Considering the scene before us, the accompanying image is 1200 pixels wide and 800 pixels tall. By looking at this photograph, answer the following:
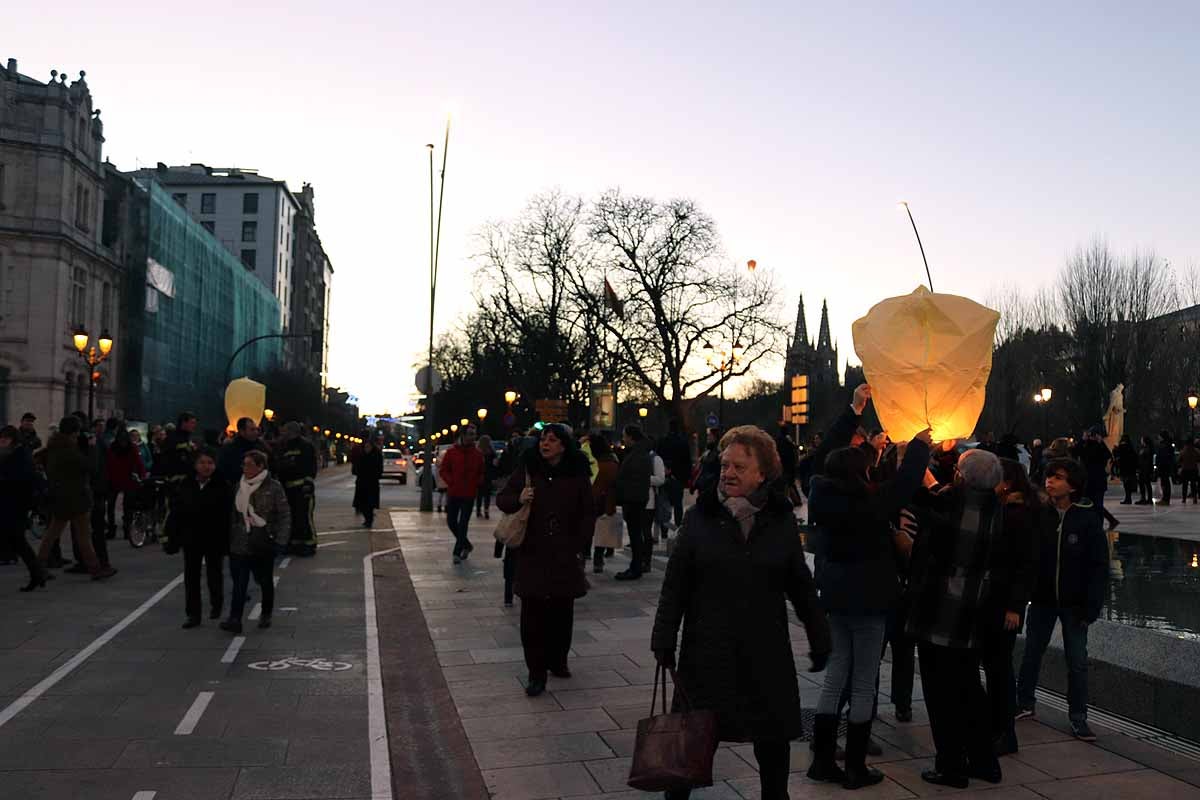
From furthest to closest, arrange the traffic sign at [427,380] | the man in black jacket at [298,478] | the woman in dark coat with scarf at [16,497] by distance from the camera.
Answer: the traffic sign at [427,380], the man in black jacket at [298,478], the woman in dark coat with scarf at [16,497]

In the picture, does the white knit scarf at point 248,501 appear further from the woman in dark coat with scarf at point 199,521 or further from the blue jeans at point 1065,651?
the blue jeans at point 1065,651

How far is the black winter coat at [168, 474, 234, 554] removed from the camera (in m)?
10.2

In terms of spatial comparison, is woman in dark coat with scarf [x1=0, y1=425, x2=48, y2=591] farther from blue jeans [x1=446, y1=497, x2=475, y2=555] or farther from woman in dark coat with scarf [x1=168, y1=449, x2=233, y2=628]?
blue jeans [x1=446, y1=497, x2=475, y2=555]

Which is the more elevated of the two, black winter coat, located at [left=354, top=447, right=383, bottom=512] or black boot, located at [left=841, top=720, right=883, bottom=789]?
black winter coat, located at [left=354, top=447, right=383, bottom=512]

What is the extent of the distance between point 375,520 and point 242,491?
47.6 feet

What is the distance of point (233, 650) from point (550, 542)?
10.3ft

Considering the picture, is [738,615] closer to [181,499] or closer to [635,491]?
[181,499]

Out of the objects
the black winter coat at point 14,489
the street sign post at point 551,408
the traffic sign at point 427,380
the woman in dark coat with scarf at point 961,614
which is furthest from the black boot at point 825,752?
the traffic sign at point 427,380

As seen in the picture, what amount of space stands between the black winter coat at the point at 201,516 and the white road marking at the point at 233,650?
0.94m

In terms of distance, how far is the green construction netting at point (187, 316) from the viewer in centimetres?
6141

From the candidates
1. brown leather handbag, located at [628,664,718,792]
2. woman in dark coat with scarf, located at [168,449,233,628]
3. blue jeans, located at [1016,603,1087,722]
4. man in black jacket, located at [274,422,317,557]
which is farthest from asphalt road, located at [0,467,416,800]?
blue jeans, located at [1016,603,1087,722]

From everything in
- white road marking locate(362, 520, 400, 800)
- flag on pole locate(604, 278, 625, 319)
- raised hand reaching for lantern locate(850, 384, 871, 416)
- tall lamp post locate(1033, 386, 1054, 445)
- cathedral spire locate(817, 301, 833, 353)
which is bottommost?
white road marking locate(362, 520, 400, 800)

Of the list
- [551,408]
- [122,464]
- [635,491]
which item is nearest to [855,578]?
[635,491]

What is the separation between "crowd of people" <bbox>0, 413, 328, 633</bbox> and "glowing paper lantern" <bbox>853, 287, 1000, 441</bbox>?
18.3 feet
